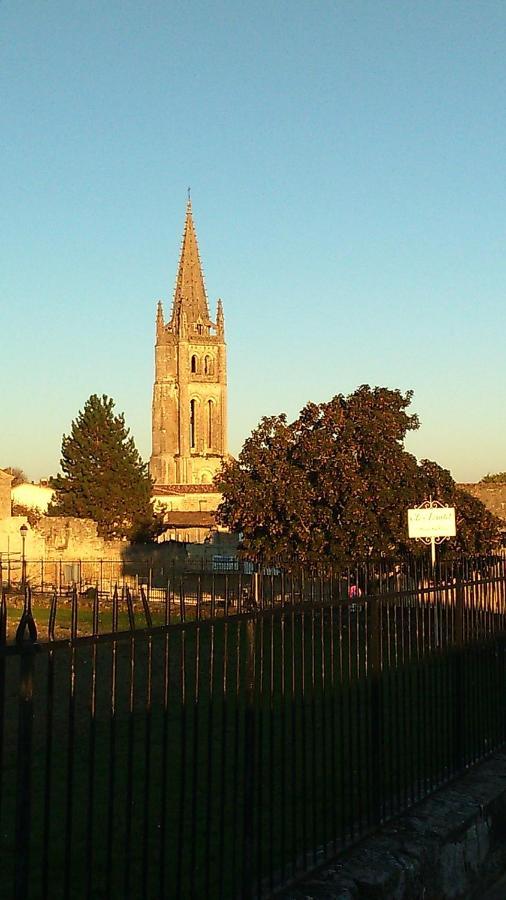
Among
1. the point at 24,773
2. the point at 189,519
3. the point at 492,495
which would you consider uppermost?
the point at 492,495

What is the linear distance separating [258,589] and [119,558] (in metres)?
34.2

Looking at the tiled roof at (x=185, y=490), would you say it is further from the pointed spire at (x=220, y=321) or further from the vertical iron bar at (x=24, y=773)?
the vertical iron bar at (x=24, y=773)

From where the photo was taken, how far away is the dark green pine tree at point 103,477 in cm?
5447

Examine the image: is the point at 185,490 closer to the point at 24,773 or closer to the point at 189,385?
the point at 189,385

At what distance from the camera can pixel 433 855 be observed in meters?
4.62

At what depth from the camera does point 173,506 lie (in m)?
69.1

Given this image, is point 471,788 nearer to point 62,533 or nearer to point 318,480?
point 318,480

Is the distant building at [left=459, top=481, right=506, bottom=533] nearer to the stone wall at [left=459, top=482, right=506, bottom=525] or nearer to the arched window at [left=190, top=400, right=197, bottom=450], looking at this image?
the stone wall at [left=459, top=482, right=506, bottom=525]

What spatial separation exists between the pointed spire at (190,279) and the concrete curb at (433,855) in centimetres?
10275

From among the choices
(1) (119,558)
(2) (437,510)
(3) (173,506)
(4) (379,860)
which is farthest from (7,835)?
(3) (173,506)

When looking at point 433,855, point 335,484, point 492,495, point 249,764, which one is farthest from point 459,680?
point 492,495

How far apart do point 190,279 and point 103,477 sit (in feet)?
186

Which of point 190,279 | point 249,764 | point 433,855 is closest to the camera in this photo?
point 249,764

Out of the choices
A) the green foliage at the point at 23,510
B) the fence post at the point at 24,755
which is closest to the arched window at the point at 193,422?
the green foliage at the point at 23,510
